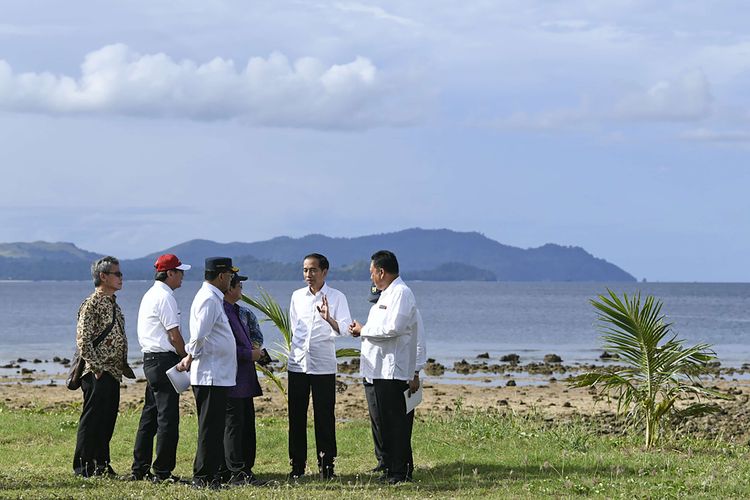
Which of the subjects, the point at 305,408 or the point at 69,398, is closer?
the point at 305,408

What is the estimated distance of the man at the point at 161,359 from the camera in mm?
9938

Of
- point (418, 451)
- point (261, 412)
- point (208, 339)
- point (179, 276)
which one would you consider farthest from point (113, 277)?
point (261, 412)

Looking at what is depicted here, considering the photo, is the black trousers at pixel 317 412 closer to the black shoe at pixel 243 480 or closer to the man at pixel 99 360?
the black shoe at pixel 243 480

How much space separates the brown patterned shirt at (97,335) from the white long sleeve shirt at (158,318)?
368 millimetres

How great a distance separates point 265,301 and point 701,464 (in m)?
6.51

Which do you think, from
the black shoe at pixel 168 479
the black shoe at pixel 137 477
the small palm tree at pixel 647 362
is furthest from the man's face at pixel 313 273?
the small palm tree at pixel 647 362

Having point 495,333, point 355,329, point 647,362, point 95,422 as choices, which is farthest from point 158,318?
point 495,333

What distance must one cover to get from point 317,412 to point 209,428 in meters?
1.36

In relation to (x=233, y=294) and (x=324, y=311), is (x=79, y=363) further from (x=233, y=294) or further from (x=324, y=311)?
(x=324, y=311)

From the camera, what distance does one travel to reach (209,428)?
31.8 feet

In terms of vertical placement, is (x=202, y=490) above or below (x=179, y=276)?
below

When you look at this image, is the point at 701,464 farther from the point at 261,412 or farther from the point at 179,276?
the point at 261,412

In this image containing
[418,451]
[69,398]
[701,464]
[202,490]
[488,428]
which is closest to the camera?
[202,490]

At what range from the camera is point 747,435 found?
16.6m
